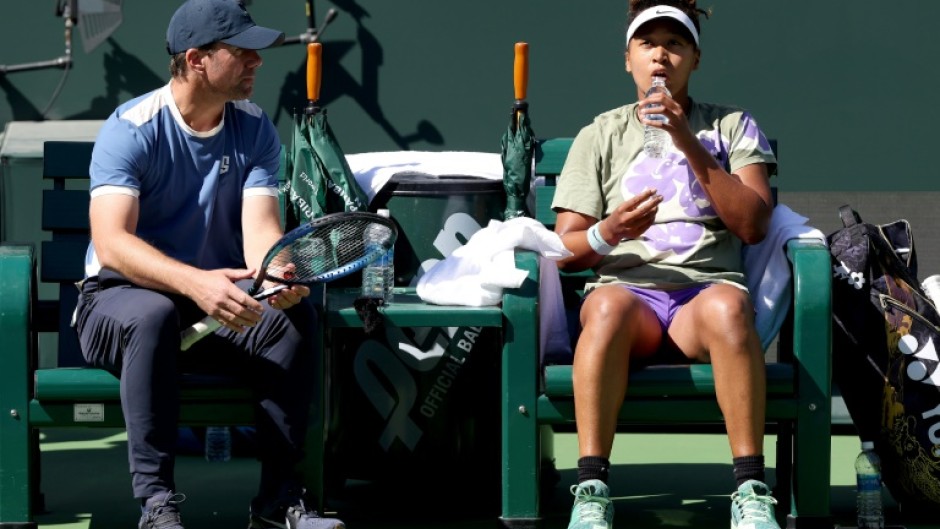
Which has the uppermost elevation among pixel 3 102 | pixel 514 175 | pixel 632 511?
pixel 3 102

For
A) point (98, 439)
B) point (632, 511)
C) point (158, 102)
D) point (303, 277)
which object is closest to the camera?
point (303, 277)

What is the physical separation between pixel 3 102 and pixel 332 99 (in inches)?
48.2

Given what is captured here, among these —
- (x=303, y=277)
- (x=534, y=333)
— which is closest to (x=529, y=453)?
(x=534, y=333)

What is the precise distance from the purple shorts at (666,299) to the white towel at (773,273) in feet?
0.56

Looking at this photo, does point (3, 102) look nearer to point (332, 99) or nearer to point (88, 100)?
point (88, 100)

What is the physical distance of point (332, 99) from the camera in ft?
20.2

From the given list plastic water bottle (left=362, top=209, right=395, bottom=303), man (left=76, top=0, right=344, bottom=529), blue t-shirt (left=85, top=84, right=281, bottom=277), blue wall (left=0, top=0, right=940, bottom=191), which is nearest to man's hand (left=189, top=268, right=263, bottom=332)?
man (left=76, top=0, right=344, bottom=529)

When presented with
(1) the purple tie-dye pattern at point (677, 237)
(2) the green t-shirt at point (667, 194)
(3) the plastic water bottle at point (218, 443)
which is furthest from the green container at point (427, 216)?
(3) the plastic water bottle at point (218, 443)

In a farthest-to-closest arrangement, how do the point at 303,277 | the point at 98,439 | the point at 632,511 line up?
1. the point at 98,439
2. the point at 632,511
3. the point at 303,277

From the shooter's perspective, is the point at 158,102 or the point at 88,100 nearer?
the point at 158,102

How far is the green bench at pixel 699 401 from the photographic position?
13.9 feet

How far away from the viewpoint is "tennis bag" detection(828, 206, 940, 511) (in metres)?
4.47

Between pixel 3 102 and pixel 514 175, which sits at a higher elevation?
pixel 3 102

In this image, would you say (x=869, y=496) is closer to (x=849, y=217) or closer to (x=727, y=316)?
(x=727, y=316)
